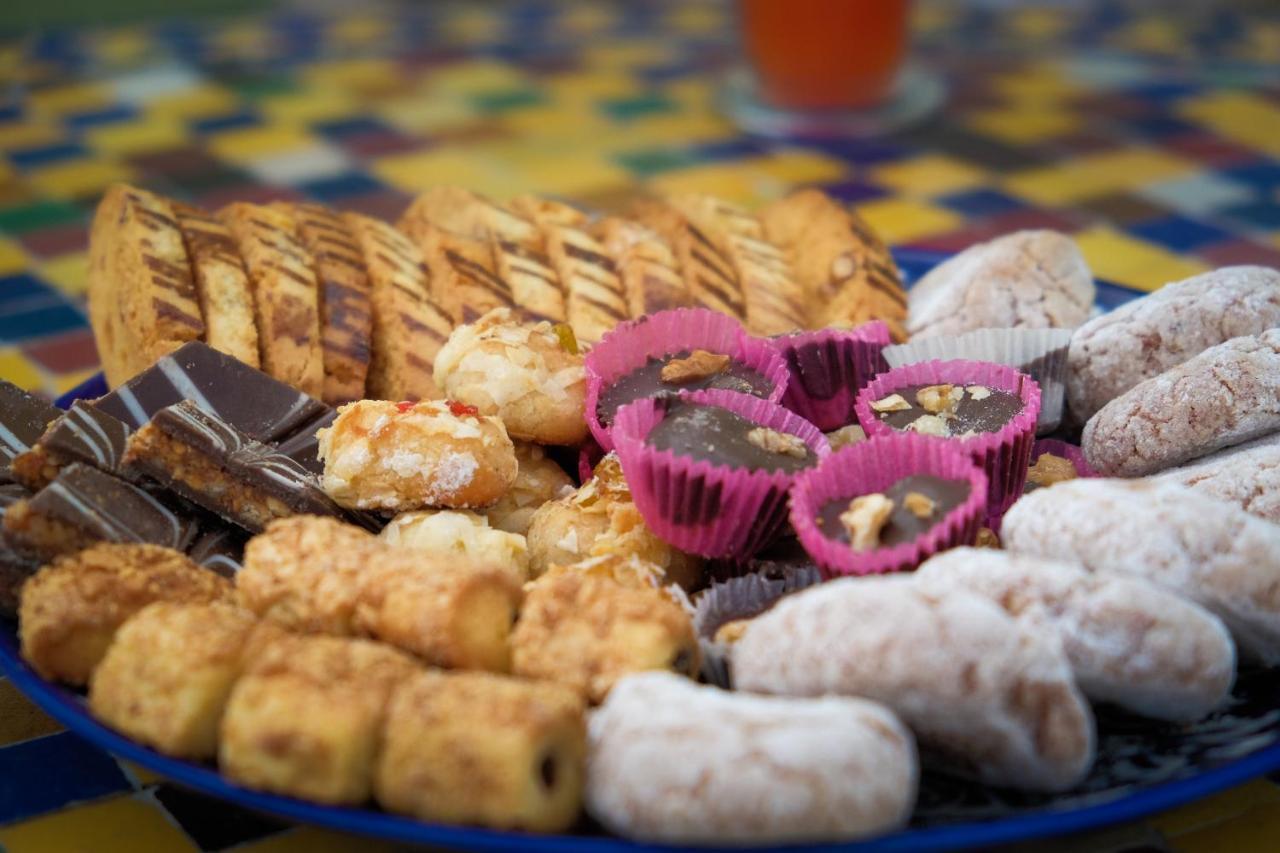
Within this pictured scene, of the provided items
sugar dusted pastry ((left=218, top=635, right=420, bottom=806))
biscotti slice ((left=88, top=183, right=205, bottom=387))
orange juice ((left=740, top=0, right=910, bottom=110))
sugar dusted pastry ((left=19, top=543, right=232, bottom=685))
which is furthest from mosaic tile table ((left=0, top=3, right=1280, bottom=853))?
sugar dusted pastry ((left=218, top=635, right=420, bottom=806))

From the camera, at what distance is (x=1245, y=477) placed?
6.22 ft

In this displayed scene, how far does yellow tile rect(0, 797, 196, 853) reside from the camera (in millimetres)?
1701

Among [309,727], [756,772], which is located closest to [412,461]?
[309,727]

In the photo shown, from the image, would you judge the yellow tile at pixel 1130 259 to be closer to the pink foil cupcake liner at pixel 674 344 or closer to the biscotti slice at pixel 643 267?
the biscotti slice at pixel 643 267

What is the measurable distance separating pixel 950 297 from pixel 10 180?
3.26m

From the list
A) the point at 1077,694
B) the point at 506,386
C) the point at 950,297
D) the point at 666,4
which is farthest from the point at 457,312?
the point at 666,4

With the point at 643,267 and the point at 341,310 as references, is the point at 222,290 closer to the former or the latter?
the point at 341,310

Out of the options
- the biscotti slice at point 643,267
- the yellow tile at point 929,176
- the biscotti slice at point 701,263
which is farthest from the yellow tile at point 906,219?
the biscotti slice at point 643,267

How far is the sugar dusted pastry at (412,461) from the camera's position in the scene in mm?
1984

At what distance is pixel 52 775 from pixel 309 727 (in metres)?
0.58

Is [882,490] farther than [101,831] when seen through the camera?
Yes

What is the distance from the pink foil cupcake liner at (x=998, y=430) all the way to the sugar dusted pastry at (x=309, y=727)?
2.81 ft

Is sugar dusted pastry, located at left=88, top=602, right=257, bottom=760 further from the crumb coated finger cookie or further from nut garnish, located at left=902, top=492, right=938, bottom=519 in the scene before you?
nut garnish, located at left=902, top=492, right=938, bottom=519

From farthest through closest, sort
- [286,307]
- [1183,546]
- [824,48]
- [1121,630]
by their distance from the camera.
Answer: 1. [824,48]
2. [286,307]
3. [1183,546]
4. [1121,630]
